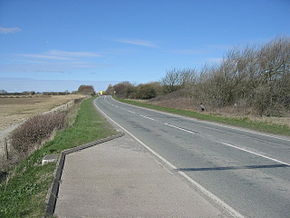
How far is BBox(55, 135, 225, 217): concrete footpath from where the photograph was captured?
495cm

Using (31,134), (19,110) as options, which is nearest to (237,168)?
(31,134)

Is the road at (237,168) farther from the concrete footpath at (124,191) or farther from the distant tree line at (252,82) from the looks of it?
the distant tree line at (252,82)

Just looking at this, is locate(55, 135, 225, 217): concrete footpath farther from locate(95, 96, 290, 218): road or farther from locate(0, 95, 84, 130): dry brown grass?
locate(0, 95, 84, 130): dry brown grass

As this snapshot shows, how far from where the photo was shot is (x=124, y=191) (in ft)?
19.7

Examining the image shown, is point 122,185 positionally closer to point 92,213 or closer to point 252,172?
point 92,213

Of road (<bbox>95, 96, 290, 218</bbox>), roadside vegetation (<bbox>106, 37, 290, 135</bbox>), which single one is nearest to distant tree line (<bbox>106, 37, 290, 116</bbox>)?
roadside vegetation (<bbox>106, 37, 290, 135</bbox>)

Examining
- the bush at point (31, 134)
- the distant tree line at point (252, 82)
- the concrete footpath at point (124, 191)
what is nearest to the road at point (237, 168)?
the concrete footpath at point (124, 191)

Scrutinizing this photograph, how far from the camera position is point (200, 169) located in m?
7.89

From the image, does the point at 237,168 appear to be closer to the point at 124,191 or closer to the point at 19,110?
the point at 124,191

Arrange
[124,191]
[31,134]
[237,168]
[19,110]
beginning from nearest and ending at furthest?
[124,191]
[237,168]
[31,134]
[19,110]

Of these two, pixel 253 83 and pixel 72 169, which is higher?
pixel 253 83

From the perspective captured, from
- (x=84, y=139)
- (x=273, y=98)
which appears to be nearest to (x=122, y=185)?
(x=84, y=139)

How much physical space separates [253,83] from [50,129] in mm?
22186

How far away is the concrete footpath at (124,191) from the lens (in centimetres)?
495
